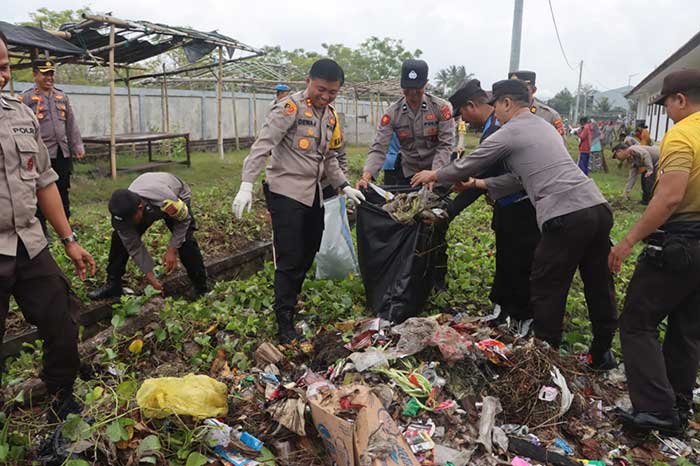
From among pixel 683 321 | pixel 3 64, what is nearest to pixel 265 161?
pixel 3 64

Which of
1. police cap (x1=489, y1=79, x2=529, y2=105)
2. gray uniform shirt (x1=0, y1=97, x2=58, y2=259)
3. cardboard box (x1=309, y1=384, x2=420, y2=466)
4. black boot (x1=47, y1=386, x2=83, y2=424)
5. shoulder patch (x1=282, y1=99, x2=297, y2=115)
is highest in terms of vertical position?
police cap (x1=489, y1=79, x2=529, y2=105)

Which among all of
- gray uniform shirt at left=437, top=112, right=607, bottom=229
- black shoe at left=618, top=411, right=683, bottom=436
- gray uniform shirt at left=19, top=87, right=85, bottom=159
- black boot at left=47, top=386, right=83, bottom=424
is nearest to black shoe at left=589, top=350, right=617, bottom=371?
black shoe at left=618, top=411, right=683, bottom=436

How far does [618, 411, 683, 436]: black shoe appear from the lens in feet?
8.36

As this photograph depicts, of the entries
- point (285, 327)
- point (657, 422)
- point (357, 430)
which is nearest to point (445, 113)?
point (285, 327)

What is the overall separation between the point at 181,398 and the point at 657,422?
87.3 inches

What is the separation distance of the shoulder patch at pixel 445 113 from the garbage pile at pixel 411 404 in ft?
6.20

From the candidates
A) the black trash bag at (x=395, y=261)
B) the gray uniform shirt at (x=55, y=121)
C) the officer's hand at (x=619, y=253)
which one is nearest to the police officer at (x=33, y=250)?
the black trash bag at (x=395, y=261)

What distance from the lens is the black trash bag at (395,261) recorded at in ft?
11.6

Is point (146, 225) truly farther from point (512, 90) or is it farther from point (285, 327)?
point (512, 90)

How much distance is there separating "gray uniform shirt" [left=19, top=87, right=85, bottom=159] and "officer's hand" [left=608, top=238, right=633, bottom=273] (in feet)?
18.2

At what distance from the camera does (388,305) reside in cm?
358

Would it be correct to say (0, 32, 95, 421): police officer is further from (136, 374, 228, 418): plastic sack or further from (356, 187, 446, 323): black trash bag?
(356, 187, 446, 323): black trash bag

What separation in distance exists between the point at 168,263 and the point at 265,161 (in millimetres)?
1347

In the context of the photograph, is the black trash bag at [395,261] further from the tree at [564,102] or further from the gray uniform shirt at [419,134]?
the tree at [564,102]
